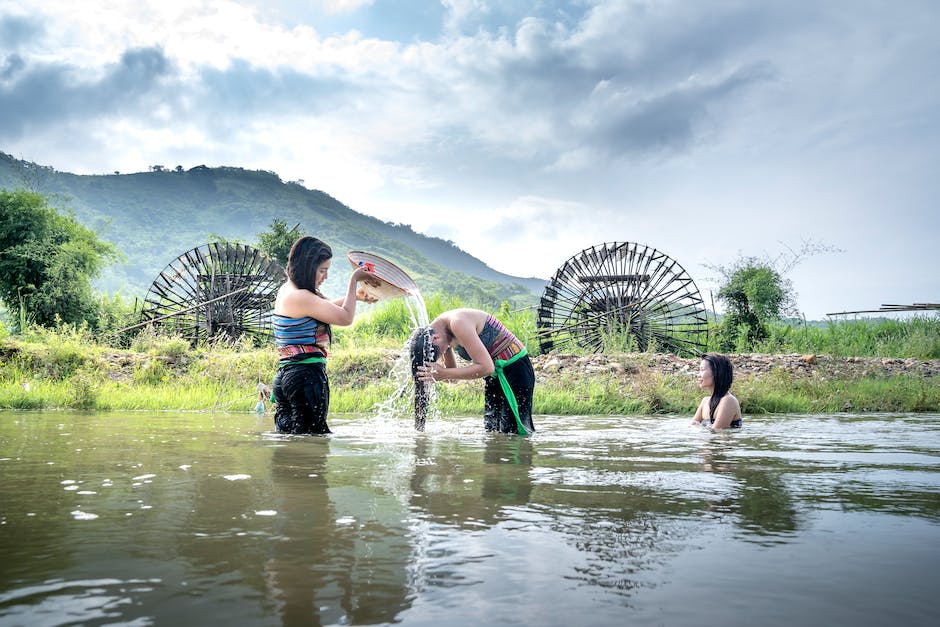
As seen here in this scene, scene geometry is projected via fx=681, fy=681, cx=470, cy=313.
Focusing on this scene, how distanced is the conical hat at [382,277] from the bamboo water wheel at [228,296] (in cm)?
1715

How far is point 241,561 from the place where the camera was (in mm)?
1984

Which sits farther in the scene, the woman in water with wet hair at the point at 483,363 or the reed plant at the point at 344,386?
the reed plant at the point at 344,386

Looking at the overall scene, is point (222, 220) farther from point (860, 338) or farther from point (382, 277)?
point (382, 277)

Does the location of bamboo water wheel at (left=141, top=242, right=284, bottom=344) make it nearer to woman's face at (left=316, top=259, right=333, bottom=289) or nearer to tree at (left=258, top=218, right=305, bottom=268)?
tree at (left=258, top=218, right=305, bottom=268)

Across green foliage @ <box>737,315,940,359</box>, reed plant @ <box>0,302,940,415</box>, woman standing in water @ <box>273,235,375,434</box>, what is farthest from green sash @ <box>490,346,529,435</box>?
green foliage @ <box>737,315,940,359</box>

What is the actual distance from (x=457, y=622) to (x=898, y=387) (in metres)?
10.9

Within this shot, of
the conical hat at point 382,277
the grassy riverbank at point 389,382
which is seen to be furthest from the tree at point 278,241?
the conical hat at point 382,277

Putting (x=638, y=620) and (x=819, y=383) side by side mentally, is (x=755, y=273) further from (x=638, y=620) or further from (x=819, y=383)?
(x=638, y=620)

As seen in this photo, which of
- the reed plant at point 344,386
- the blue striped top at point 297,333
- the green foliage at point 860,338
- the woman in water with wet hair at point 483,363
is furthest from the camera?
the green foliage at point 860,338

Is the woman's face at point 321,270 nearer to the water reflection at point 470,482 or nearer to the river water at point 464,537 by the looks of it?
the river water at point 464,537

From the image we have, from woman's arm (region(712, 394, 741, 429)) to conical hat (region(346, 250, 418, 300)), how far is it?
3.14 meters

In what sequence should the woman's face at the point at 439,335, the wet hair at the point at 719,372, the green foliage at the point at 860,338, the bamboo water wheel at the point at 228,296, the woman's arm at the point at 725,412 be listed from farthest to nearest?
the bamboo water wheel at the point at 228,296, the green foliage at the point at 860,338, the woman's arm at the point at 725,412, the wet hair at the point at 719,372, the woman's face at the point at 439,335

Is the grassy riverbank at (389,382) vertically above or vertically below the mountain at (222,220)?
below

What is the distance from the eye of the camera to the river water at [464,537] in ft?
5.43
